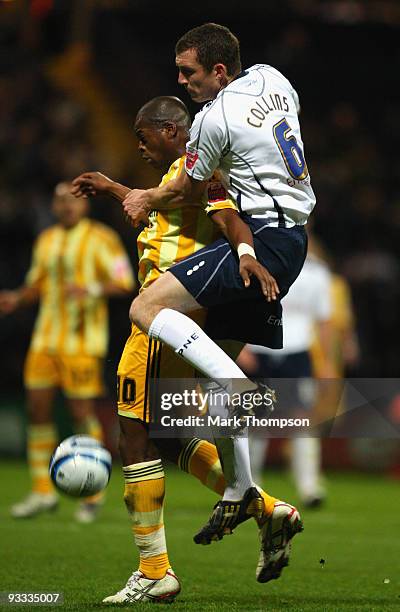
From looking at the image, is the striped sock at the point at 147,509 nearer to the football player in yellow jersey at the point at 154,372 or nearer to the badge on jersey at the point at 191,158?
the football player in yellow jersey at the point at 154,372

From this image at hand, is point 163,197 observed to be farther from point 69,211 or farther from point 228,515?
point 69,211

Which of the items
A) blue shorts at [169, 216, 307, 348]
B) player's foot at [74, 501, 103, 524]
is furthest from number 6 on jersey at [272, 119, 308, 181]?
player's foot at [74, 501, 103, 524]

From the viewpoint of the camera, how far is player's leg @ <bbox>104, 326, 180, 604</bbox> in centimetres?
550

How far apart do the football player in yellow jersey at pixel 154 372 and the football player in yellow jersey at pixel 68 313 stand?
3.92 metres

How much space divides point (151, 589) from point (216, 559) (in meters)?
1.71

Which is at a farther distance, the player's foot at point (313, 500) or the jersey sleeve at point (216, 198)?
the player's foot at point (313, 500)

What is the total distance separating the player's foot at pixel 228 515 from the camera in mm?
5250

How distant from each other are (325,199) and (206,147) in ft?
34.0

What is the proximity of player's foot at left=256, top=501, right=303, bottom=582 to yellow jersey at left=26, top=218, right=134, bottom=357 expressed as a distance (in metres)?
4.65

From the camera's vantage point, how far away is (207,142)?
524 cm

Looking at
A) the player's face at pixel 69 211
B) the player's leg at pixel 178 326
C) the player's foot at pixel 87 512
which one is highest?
the player's face at pixel 69 211

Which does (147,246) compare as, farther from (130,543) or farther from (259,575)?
(130,543)

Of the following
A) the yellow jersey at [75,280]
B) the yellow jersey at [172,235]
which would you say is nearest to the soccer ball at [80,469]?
the yellow jersey at [172,235]

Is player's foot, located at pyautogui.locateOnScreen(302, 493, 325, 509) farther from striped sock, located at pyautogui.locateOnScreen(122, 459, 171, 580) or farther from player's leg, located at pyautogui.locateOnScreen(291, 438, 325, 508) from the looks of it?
striped sock, located at pyautogui.locateOnScreen(122, 459, 171, 580)
